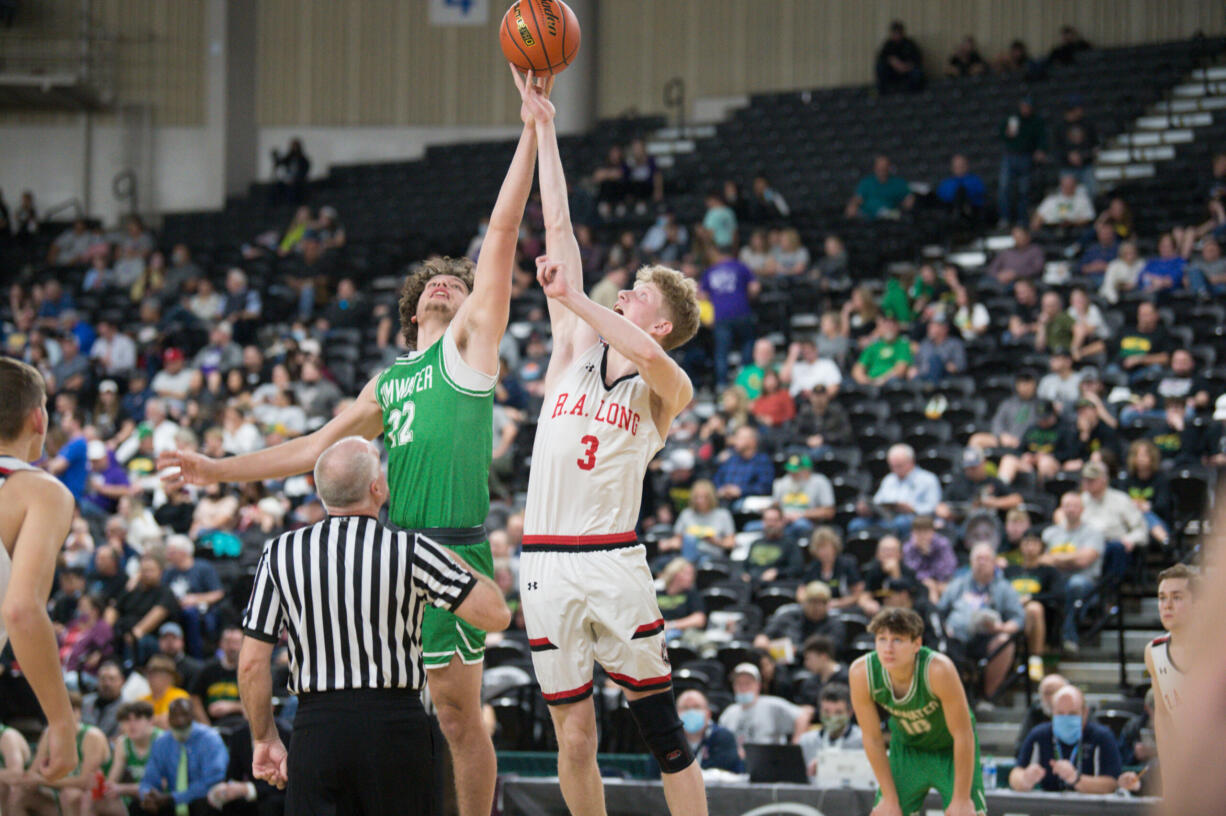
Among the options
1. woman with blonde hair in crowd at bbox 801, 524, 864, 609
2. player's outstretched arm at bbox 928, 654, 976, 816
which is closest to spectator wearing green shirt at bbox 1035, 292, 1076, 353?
woman with blonde hair in crowd at bbox 801, 524, 864, 609

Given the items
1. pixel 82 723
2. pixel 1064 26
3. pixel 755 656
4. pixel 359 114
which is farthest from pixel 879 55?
pixel 82 723

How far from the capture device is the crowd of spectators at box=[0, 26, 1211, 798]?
35.9 ft

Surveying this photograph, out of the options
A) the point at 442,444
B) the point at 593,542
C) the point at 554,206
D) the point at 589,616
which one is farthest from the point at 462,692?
the point at 554,206

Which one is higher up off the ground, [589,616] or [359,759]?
[589,616]

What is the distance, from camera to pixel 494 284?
514cm

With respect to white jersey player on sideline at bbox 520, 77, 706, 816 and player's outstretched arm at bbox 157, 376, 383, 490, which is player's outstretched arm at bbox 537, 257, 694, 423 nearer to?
white jersey player on sideline at bbox 520, 77, 706, 816

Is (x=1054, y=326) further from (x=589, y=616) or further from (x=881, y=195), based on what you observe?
(x=589, y=616)

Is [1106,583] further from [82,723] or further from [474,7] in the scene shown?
[474,7]

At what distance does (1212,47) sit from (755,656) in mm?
13833

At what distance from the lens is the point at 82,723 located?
34.5 ft

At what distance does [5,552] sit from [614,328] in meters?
2.01

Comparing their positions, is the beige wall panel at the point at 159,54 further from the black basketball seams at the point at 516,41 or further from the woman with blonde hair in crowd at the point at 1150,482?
the black basketball seams at the point at 516,41

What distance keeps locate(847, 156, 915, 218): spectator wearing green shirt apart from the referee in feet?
50.4

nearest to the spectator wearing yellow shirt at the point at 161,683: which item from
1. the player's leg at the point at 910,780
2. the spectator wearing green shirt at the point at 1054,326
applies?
the player's leg at the point at 910,780
